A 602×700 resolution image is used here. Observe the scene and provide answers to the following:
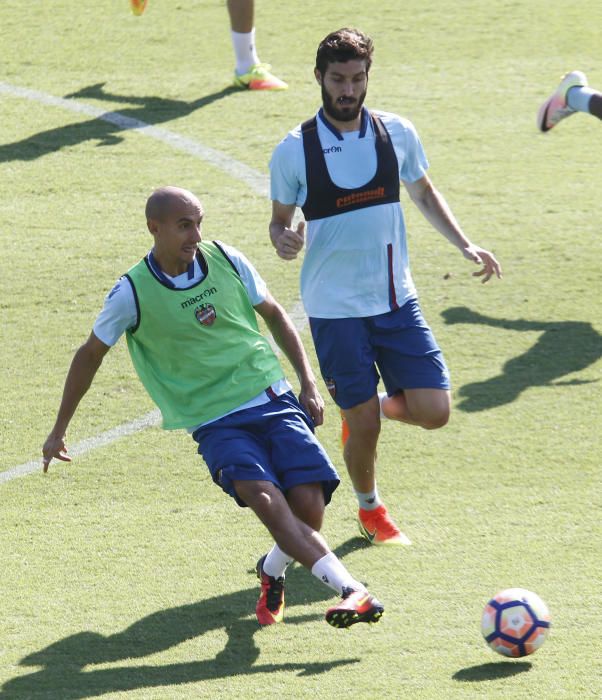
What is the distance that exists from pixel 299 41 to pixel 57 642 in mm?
9519

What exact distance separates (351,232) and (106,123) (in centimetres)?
666

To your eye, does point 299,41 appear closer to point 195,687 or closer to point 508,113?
point 508,113

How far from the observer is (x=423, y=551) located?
658 centimetres

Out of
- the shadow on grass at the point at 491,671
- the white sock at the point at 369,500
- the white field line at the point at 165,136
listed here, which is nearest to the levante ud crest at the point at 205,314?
the white sock at the point at 369,500

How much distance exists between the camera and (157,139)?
40.3ft

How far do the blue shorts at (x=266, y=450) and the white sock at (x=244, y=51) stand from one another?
7408 millimetres

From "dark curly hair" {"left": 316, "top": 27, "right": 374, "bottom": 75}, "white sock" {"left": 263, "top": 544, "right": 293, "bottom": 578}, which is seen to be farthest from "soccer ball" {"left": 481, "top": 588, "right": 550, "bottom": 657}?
"dark curly hair" {"left": 316, "top": 27, "right": 374, "bottom": 75}

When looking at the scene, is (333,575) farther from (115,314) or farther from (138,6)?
(138,6)

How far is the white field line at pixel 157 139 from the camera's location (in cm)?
802

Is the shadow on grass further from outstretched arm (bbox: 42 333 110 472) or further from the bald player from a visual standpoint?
outstretched arm (bbox: 42 333 110 472)

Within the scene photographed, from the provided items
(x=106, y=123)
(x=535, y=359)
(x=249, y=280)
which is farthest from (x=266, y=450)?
(x=106, y=123)

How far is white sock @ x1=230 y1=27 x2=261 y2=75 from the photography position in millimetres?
12859

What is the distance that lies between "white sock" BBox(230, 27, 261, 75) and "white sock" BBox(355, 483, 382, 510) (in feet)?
23.1

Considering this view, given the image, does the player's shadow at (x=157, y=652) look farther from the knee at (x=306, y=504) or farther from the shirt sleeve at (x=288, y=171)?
the shirt sleeve at (x=288, y=171)
